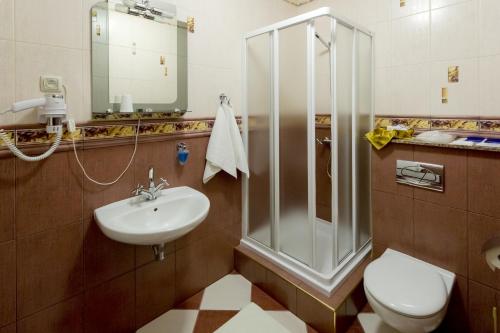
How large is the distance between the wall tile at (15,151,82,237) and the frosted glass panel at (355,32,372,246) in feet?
5.60

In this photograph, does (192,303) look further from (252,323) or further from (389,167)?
(389,167)

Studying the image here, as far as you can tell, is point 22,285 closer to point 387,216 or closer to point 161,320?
point 161,320

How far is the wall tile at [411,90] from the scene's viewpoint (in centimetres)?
180

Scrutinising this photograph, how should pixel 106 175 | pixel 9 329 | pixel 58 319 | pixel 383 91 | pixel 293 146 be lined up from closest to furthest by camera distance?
pixel 9 329, pixel 58 319, pixel 106 175, pixel 293 146, pixel 383 91

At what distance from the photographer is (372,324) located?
1.67 metres

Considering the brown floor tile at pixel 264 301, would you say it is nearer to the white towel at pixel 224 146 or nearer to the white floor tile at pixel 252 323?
the white floor tile at pixel 252 323

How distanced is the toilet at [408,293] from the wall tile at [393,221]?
0.16 m

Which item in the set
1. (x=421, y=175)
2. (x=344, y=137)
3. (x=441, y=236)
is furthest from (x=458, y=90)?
(x=441, y=236)

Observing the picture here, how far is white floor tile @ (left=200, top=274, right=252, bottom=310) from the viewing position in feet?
6.09

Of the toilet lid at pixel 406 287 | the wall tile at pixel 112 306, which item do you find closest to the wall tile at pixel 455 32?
the toilet lid at pixel 406 287

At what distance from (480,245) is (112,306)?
206cm

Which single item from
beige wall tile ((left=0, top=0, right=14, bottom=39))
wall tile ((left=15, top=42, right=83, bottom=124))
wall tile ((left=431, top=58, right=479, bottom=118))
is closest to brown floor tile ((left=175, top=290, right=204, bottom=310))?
wall tile ((left=15, top=42, right=83, bottom=124))

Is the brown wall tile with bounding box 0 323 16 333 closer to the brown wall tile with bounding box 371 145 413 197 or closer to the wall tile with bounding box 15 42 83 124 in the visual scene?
the wall tile with bounding box 15 42 83 124

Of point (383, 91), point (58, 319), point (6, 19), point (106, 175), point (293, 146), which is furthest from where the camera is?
point (383, 91)
